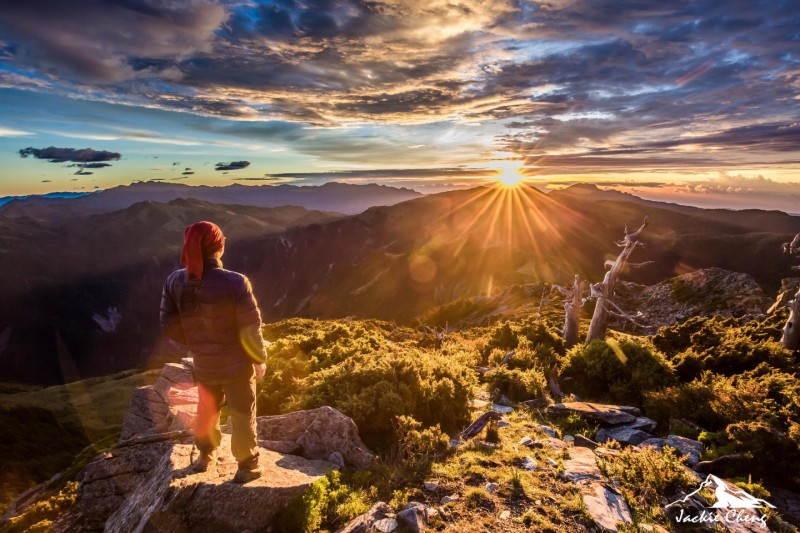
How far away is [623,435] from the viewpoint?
27.6ft

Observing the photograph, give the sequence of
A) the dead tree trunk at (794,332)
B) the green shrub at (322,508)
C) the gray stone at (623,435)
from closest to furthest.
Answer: the green shrub at (322,508)
the gray stone at (623,435)
the dead tree trunk at (794,332)

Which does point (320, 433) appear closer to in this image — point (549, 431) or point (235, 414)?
point (235, 414)

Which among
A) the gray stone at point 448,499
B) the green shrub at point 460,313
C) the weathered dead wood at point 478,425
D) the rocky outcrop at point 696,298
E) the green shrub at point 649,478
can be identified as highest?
the green shrub at point 649,478

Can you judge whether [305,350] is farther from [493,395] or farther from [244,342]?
[244,342]

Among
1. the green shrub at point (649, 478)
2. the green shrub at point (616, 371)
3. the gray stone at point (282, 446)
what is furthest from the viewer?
the green shrub at point (616, 371)

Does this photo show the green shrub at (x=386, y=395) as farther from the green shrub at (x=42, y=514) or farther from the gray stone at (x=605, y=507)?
the green shrub at (x=42, y=514)

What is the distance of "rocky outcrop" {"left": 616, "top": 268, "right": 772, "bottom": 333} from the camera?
32.4m

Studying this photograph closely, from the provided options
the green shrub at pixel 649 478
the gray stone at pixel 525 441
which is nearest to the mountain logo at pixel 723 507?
the green shrub at pixel 649 478

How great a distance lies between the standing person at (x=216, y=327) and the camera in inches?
196

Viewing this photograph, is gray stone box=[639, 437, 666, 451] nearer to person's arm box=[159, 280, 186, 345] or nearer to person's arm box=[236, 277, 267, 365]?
person's arm box=[236, 277, 267, 365]

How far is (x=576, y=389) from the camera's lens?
12.8 m

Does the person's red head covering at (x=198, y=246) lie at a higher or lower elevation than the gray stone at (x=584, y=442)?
higher

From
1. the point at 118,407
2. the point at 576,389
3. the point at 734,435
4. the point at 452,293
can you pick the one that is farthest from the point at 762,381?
the point at 452,293

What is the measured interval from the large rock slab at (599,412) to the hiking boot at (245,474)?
7.61 meters
